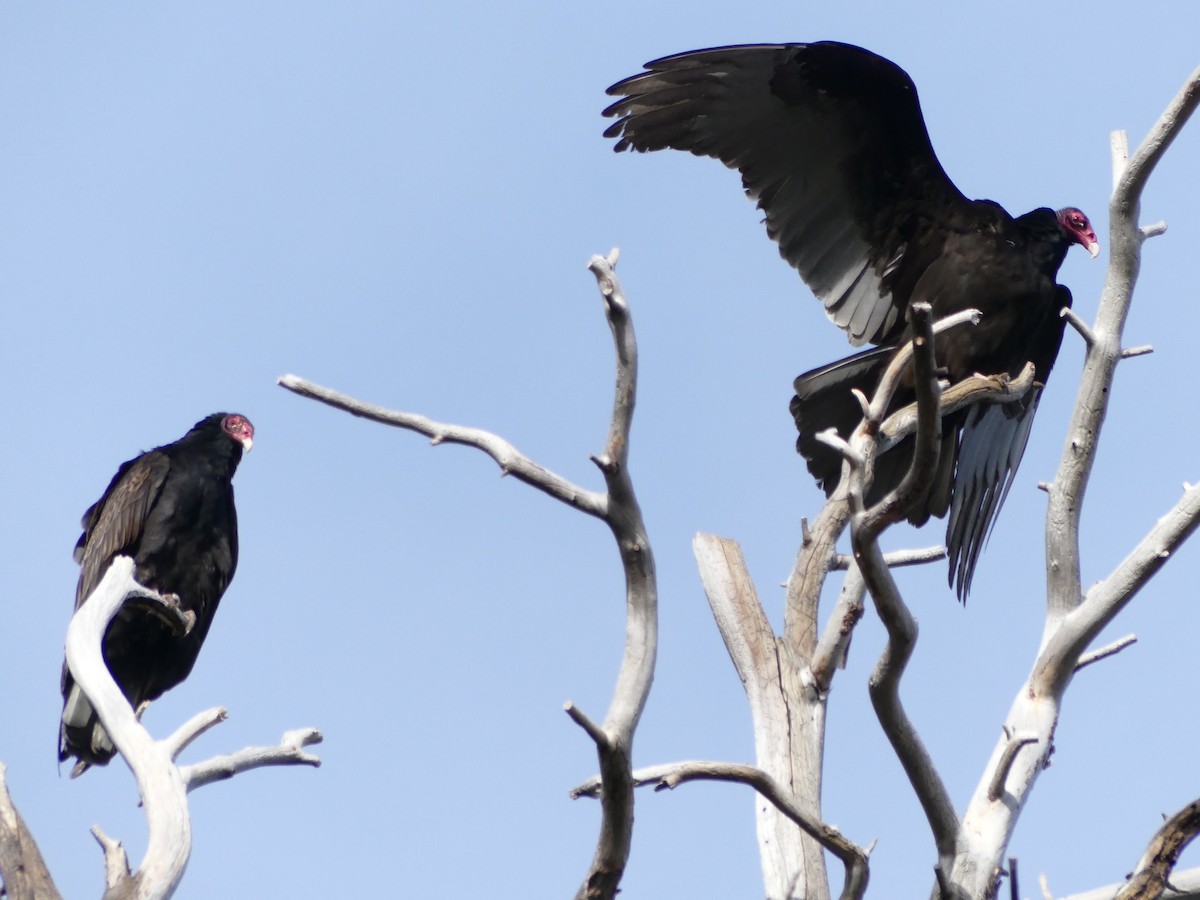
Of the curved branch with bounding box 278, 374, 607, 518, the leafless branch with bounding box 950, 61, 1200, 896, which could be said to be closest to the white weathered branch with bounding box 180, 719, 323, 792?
the curved branch with bounding box 278, 374, 607, 518

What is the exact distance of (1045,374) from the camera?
532 centimetres

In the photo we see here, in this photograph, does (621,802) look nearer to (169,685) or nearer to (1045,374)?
(1045,374)

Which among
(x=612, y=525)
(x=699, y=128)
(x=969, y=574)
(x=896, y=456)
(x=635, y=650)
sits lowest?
(x=635, y=650)

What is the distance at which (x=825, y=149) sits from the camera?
17.8ft

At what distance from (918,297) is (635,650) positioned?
262cm

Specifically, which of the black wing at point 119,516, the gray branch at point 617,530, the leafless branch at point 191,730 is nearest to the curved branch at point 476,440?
the gray branch at point 617,530

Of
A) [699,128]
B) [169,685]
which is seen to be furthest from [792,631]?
[169,685]

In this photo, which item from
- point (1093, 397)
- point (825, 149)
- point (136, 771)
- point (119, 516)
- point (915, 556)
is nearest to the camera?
point (136, 771)

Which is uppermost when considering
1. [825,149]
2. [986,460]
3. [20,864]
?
[825,149]

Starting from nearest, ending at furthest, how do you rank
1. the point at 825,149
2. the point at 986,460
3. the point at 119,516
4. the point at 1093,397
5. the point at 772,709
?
the point at 1093,397, the point at 772,709, the point at 986,460, the point at 825,149, the point at 119,516

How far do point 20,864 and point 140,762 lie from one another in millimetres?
360

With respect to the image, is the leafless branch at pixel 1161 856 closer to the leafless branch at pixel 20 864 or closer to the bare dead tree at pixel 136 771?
the bare dead tree at pixel 136 771

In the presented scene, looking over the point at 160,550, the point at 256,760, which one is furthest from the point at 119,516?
the point at 256,760

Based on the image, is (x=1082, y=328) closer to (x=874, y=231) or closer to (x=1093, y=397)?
(x=1093, y=397)
